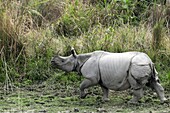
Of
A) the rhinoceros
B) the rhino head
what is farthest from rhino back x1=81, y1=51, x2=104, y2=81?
the rhino head

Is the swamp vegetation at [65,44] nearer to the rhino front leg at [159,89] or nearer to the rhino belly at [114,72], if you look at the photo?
the rhino front leg at [159,89]

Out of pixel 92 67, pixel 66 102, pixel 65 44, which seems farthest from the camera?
pixel 65 44

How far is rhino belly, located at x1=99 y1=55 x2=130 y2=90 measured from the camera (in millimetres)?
7109

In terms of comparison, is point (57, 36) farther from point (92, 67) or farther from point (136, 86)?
point (136, 86)

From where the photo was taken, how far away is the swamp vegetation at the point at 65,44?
738 cm

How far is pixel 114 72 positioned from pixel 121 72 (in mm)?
98

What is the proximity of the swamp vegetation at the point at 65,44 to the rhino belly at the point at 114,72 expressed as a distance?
10.4 inches

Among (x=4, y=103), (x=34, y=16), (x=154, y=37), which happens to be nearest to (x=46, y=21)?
(x=34, y=16)

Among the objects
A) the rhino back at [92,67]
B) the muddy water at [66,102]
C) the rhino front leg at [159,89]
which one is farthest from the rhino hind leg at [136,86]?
the rhino back at [92,67]

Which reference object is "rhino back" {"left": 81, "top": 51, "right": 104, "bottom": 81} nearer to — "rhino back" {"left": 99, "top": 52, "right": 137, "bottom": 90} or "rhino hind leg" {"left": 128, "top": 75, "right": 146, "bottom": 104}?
"rhino back" {"left": 99, "top": 52, "right": 137, "bottom": 90}

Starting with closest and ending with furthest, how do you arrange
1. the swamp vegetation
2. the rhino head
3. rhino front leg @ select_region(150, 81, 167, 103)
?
rhino front leg @ select_region(150, 81, 167, 103)
the swamp vegetation
the rhino head

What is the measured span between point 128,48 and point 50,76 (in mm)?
1437

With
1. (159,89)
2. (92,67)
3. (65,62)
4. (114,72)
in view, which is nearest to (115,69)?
(114,72)

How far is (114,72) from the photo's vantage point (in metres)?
7.16
